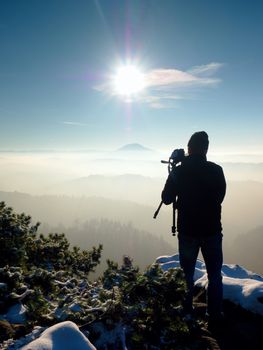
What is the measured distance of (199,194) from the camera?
22.3 feet

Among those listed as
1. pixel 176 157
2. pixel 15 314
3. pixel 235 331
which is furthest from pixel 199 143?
pixel 15 314

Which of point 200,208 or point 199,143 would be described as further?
point 199,143

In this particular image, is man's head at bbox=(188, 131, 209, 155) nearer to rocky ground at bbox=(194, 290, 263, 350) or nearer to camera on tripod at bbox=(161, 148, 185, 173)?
camera on tripod at bbox=(161, 148, 185, 173)

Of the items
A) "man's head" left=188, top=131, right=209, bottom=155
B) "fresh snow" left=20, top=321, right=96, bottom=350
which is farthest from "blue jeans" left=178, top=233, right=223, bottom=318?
"fresh snow" left=20, top=321, right=96, bottom=350

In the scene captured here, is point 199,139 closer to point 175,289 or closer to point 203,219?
point 203,219

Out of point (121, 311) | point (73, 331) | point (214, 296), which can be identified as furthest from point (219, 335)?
point (73, 331)

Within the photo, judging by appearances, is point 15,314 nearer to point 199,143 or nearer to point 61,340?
point 61,340

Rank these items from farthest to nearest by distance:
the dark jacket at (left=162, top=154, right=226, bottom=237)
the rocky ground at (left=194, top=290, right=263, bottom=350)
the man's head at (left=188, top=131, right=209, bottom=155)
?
the man's head at (left=188, top=131, right=209, bottom=155), the dark jacket at (left=162, top=154, right=226, bottom=237), the rocky ground at (left=194, top=290, right=263, bottom=350)

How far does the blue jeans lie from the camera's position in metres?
6.81

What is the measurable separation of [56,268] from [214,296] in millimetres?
5736

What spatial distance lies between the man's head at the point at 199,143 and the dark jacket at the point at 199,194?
0.43ft

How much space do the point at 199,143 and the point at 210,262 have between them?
280 centimetres

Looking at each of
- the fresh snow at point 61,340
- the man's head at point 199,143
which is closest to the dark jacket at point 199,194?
the man's head at point 199,143

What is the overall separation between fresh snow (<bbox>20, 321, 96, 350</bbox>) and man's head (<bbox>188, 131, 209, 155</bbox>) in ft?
15.8
